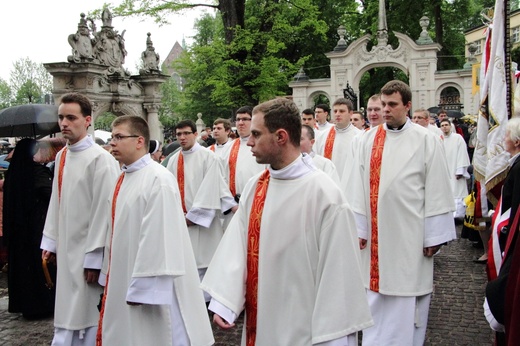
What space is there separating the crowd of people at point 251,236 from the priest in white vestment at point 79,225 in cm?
1

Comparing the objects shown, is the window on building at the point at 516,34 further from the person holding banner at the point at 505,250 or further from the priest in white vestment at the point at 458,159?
the person holding banner at the point at 505,250

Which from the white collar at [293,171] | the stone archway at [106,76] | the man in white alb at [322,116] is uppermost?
the stone archway at [106,76]

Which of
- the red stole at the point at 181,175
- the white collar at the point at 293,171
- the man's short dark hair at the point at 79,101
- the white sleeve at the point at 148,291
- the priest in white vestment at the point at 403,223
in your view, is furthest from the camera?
the red stole at the point at 181,175

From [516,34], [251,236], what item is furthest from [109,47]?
[516,34]

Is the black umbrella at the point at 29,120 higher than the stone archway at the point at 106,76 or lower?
lower

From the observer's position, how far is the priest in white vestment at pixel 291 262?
3.35m

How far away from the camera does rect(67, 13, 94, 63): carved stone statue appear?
1658 cm

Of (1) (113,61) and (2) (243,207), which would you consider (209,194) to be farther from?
(1) (113,61)

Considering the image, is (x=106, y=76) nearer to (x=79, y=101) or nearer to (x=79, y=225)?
(x=79, y=101)

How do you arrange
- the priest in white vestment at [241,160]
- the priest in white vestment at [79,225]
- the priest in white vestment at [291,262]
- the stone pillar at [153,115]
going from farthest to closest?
1. the stone pillar at [153,115]
2. the priest in white vestment at [241,160]
3. the priest in white vestment at [79,225]
4. the priest in white vestment at [291,262]

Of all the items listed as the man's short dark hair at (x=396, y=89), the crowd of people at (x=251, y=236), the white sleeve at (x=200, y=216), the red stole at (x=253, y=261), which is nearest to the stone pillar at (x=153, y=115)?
the crowd of people at (x=251, y=236)

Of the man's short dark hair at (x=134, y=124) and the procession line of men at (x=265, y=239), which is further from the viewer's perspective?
the man's short dark hair at (x=134, y=124)

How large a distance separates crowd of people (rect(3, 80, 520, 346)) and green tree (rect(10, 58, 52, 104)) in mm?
60682

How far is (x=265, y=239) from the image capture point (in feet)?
11.5
